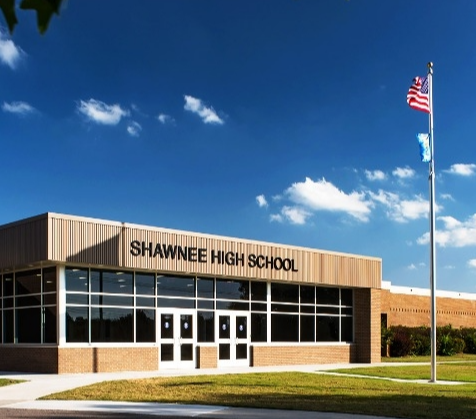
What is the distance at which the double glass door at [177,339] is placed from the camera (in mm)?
25188

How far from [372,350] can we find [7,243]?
16009 millimetres

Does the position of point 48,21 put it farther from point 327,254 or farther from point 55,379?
point 327,254

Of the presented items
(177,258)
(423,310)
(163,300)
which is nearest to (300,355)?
(163,300)

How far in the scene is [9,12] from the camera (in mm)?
2375

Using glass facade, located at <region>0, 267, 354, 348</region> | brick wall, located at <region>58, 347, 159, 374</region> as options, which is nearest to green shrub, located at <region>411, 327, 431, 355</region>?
glass facade, located at <region>0, 267, 354, 348</region>

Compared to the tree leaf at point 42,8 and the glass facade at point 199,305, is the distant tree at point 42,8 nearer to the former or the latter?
the tree leaf at point 42,8

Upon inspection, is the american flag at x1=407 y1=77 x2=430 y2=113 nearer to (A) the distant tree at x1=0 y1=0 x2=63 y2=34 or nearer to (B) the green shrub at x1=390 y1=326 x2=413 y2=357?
(B) the green shrub at x1=390 y1=326 x2=413 y2=357

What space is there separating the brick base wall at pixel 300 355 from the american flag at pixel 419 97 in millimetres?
11319

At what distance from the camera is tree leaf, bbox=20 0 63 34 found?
2334 millimetres

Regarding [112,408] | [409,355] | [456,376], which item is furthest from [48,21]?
[409,355]

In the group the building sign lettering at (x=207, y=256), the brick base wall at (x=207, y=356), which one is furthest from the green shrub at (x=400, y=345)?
the brick base wall at (x=207, y=356)

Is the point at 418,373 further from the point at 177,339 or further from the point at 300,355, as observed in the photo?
the point at 177,339

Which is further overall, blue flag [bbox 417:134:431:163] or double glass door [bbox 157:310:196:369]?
double glass door [bbox 157:310:196:369]

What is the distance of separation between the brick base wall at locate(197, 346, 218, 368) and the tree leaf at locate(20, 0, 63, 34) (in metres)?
24.2
